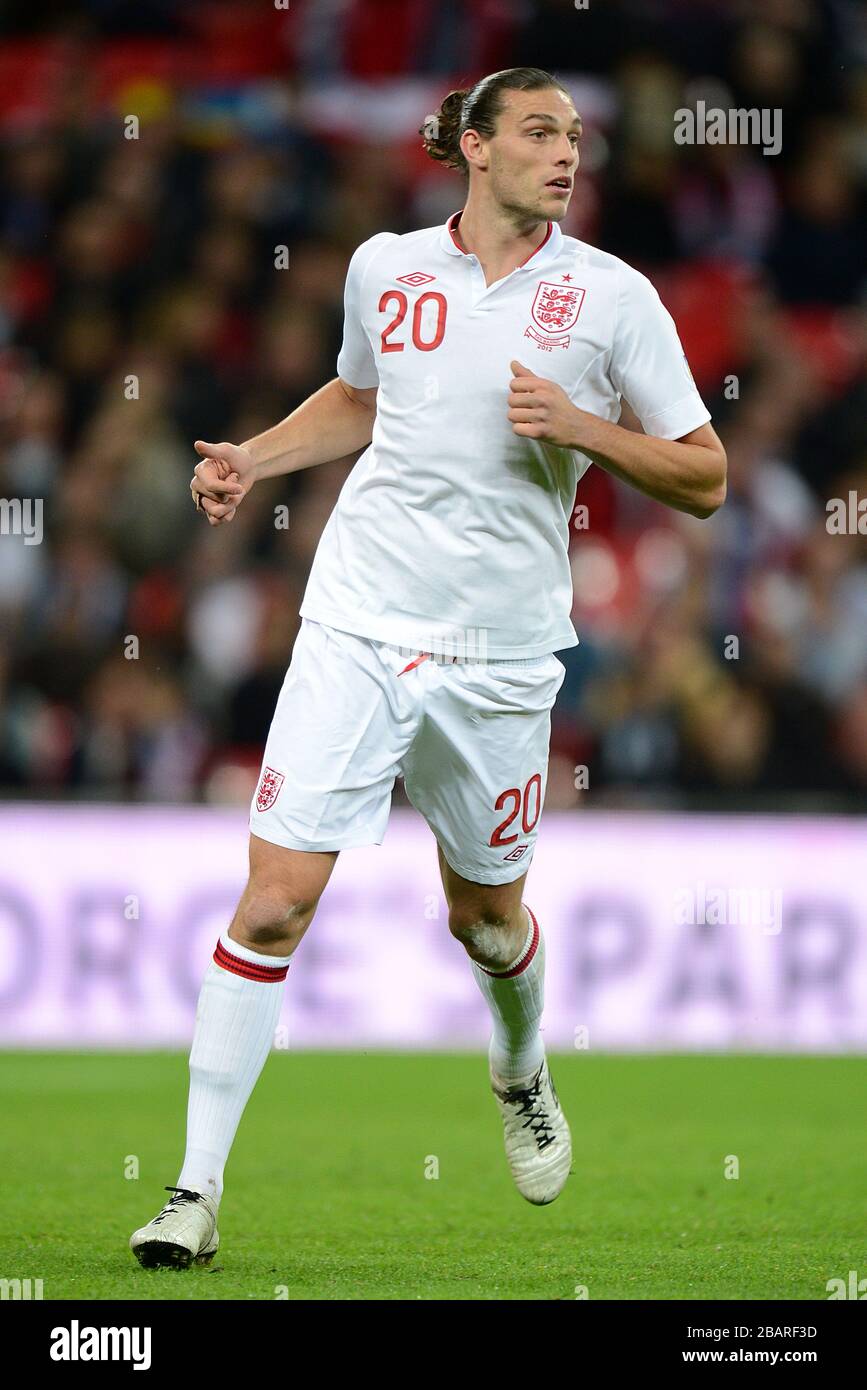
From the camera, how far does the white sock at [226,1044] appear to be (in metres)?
4.30

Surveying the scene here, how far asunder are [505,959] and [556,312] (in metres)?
1.56

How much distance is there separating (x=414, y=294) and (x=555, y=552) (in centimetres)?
65

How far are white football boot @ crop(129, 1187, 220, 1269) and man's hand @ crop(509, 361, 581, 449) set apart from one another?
5.55 ft

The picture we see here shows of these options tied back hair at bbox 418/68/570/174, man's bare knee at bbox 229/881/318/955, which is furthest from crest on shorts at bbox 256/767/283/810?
tied back hair at bbox 418/68/570/174

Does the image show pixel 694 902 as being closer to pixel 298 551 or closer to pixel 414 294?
pixel 298 551

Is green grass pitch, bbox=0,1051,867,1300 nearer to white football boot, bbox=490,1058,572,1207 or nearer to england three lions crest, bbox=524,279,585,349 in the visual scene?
white football boot, bbox=490,1058,572,1207

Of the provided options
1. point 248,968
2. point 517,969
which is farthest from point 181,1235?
point 517,969

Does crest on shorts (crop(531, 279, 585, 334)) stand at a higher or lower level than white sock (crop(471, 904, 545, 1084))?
higher

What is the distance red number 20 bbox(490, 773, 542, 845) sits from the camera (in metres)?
4.71

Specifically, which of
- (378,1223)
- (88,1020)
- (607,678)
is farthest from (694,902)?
(378,1223)

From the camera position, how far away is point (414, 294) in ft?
15.0

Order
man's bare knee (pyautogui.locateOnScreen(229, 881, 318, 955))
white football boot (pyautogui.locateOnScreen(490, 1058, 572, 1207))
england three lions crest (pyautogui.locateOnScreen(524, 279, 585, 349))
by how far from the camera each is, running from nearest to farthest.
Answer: man's bare knee (pyautogui.locateOnScreen(229, 881, 318, 955)) < england three lions crest (pyautogui.locateOnScreen(524, 279, 585, 349)) < white football boot (pyautogui.locateOnScreen(490, 1058, 572, 1207))

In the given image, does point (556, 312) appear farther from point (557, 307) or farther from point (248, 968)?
point (248, 968)

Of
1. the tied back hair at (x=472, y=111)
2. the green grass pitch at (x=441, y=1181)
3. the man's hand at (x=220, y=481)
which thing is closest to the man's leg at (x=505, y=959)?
the green grass pitch at (x=441, y=1181)
